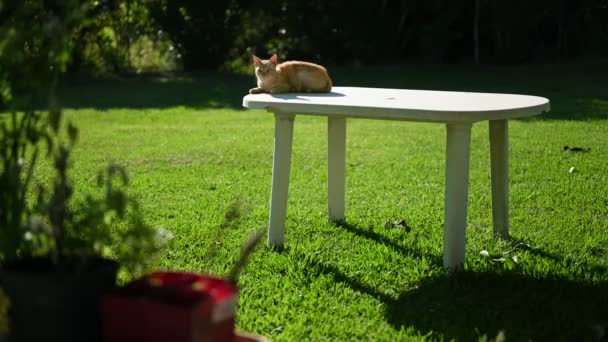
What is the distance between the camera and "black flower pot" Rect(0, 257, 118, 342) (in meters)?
1.37

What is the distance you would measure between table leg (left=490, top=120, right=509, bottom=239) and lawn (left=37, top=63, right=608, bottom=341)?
11 centimetres

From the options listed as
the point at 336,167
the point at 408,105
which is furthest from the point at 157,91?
the point at 408,105

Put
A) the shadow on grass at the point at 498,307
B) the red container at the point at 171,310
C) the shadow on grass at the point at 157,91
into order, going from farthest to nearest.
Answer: the shadow on grass at the point at 157,91 < the shadow on grass at the point at 498,307 < the red container at the point at 171,310

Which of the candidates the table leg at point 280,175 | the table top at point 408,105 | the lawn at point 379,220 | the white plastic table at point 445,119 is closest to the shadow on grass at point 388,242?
the lawn at point 379,220

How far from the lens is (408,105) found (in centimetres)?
302

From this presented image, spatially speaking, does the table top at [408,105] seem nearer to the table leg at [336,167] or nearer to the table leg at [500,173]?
the table leg at [500,173]

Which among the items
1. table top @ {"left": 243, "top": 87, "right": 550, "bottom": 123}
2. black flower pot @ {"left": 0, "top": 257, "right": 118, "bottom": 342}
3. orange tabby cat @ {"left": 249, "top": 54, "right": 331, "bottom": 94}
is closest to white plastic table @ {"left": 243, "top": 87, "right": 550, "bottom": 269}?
table top @ {"left": 243, "top": 87, "right": 550, "bottom": 123}

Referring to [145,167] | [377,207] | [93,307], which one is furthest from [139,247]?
[145,167]

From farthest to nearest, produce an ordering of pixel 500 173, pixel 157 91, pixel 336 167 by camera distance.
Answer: pixel 157 91 → pixel 336 167 → pixel 500 173

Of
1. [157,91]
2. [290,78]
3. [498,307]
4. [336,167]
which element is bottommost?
[498,307]

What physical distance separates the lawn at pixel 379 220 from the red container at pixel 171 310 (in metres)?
0.30

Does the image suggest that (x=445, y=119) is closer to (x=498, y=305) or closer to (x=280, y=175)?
(x=498, y=305)

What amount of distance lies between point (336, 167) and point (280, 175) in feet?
2.27

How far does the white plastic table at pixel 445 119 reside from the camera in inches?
115
